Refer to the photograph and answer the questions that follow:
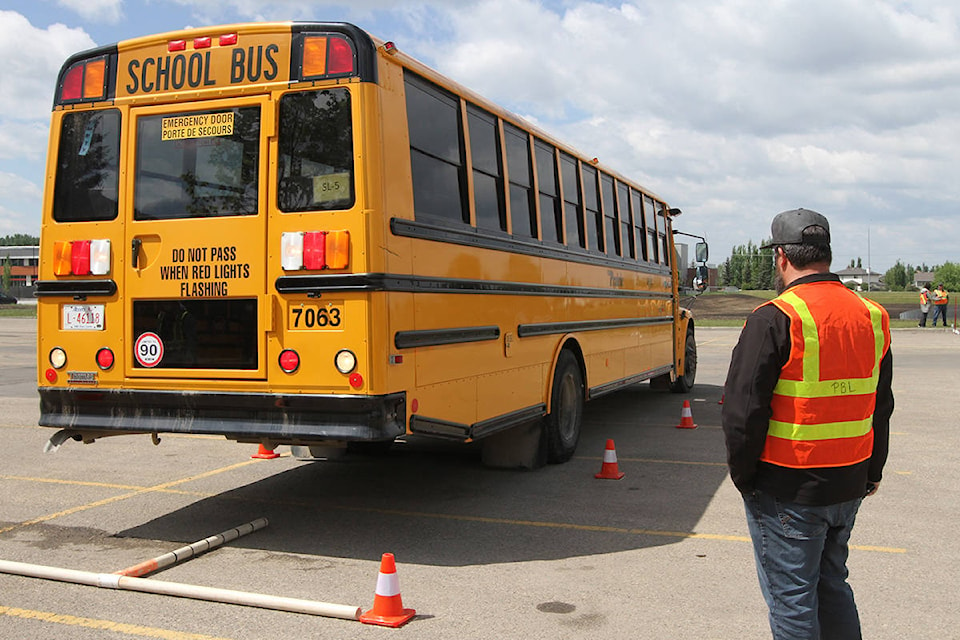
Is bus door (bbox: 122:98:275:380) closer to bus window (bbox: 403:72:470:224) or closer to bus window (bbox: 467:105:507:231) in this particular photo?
bus window (bbox: 403:72:470:224)

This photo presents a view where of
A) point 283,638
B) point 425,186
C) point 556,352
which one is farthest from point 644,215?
point 283,638

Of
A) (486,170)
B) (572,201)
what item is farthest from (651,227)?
(486,170)

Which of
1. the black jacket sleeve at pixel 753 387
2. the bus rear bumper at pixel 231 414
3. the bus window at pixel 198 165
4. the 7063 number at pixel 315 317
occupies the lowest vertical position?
the bus rear bumper at pixel 231 414

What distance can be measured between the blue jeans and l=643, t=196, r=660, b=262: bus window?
9300 millimetres

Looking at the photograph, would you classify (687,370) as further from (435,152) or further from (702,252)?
(435,152)

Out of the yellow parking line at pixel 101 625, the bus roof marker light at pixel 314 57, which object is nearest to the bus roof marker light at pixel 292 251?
the bus roof marker light at pixel 314 57

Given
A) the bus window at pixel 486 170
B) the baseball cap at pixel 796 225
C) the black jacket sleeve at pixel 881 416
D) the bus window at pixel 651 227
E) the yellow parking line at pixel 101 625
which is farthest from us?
the bus window at pixel 651 227

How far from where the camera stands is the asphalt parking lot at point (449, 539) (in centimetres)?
448

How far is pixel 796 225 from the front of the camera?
3.23 meters

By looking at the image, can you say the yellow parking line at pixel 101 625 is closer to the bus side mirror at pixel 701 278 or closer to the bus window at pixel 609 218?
the bus window at pixel 609 218

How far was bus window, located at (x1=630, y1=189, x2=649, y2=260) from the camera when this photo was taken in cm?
1166

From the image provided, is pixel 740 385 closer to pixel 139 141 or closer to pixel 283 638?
pixel 283 638

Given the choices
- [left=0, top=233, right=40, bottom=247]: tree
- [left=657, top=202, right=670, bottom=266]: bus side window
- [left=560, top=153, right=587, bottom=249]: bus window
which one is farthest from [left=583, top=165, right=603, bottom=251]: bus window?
[left=0, top=233, right=40, bottom=247]: tree

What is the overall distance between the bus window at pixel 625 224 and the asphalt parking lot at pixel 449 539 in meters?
2.45
